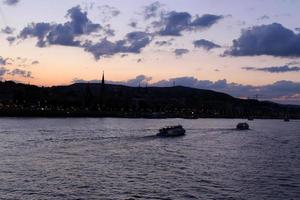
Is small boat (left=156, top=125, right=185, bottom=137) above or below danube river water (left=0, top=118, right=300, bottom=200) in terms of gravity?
above

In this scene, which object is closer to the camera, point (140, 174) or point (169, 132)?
point (140, 174)

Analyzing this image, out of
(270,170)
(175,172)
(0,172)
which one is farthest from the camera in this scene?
(270,170)

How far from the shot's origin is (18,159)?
6184cm

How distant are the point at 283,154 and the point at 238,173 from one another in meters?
27.3

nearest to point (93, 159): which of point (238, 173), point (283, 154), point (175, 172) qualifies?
point (175, 172)

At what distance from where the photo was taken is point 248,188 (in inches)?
1823

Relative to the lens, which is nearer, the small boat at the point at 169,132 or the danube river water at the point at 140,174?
the danube river water at the point at 140,174

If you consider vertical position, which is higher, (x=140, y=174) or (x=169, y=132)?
(x=169, y=132)

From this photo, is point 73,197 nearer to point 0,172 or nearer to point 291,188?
point 0,172

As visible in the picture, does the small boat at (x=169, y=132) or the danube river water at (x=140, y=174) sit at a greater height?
the small boat at (x=169, y=132)

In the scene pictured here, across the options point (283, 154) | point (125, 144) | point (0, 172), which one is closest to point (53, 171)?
point (0, 172)

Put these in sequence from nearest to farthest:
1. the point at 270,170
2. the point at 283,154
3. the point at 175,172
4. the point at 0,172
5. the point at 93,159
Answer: the point at 0,172, the point at 175,172, the point at 270,170, the point at 93,159, the point at 283,154

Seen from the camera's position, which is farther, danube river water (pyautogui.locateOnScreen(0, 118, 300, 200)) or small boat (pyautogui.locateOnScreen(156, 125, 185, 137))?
small boat (pyautogui.locateOnScreen(156, 125, 185, 137))

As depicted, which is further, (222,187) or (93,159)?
(93,159)
